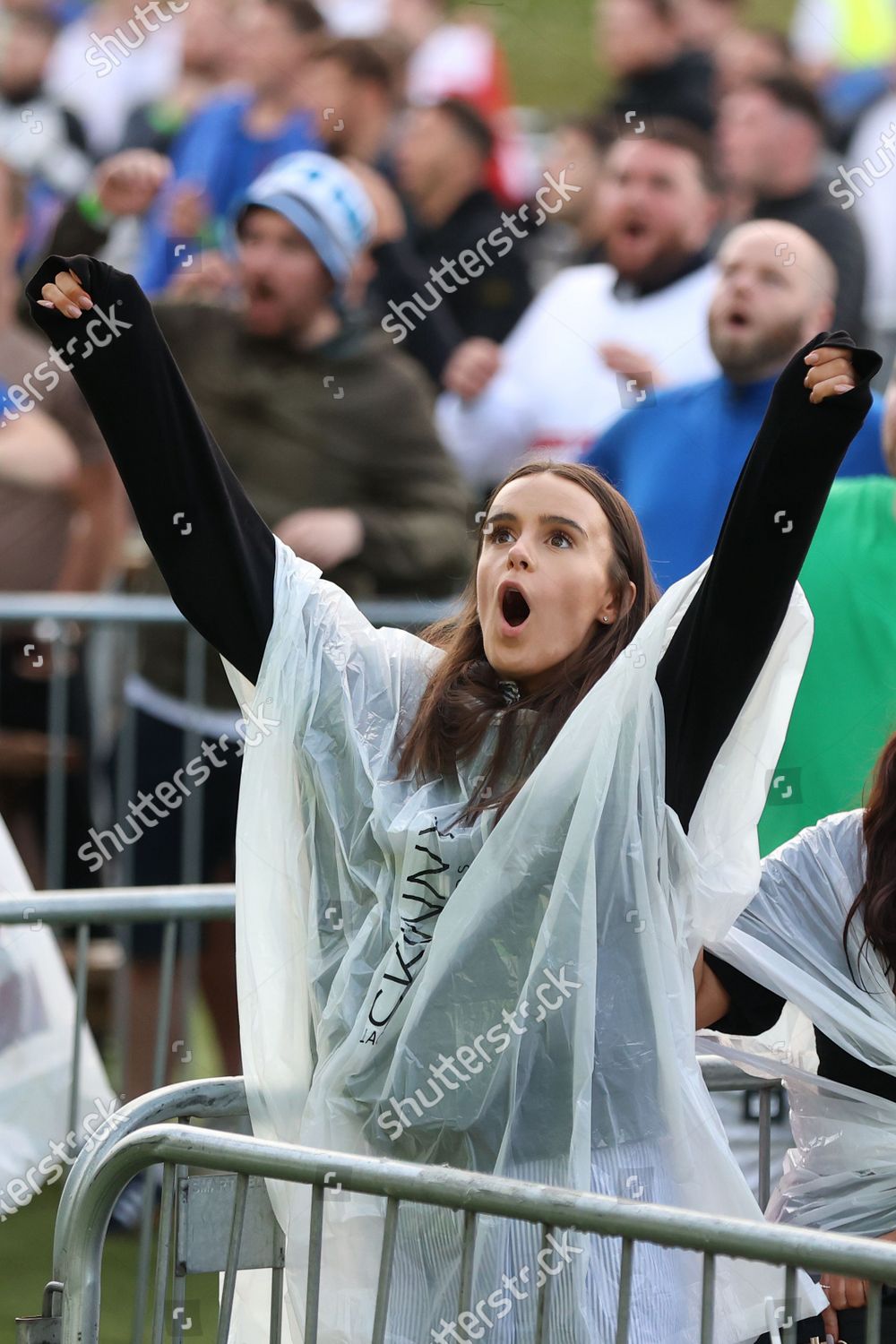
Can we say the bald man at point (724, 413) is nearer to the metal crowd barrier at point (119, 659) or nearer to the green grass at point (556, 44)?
the metal crowd barrier at point (119, 659)

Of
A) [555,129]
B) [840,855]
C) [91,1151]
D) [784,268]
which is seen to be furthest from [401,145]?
[91,1151]

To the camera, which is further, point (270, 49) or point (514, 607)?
point (270, 49)

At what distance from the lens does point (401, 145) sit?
5852 mm

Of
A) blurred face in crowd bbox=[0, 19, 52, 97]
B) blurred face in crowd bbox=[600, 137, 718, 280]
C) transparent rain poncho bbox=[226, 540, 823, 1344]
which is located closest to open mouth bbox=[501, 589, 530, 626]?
transparent rain poncho bbox=[226, 540, 823, 1344]

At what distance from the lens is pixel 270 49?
5992mm

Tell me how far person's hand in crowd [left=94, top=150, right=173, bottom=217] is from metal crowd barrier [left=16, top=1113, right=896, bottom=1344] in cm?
397

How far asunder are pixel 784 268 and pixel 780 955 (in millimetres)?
1854

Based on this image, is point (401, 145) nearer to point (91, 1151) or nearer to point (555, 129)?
point (555, 129)

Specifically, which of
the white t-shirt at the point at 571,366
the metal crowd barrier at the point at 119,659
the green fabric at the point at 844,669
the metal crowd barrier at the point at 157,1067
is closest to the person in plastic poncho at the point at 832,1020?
the metal crowd barrier at the point at 157,1067

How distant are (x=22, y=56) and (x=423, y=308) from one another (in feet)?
9.07

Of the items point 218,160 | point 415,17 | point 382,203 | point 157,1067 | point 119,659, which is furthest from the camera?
point 415,17

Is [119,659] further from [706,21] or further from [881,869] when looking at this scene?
[881,869]

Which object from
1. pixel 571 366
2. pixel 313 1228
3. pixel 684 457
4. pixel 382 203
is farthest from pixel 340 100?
pixel 313 1228

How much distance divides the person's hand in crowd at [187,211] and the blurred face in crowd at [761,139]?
1607mm
